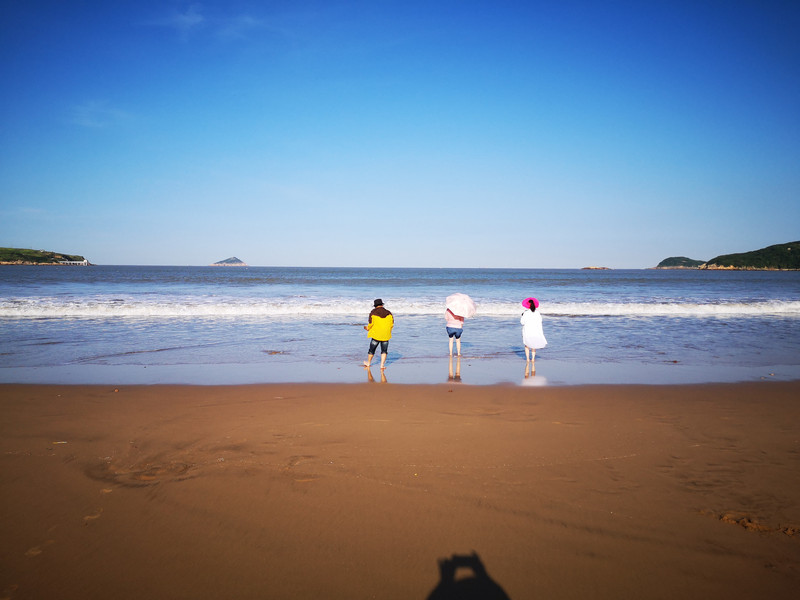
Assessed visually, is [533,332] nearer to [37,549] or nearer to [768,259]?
[37,549]

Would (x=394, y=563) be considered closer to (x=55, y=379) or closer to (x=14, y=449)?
(x=14, y=449)

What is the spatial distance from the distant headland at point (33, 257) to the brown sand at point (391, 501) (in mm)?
160516

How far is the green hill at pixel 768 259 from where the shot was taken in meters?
129

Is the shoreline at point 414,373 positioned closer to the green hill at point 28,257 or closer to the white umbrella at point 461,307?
the white umbrella at point 461,307

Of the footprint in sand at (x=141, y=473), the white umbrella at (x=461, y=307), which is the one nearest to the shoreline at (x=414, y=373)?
the white umbrella at (x=461, y=307)

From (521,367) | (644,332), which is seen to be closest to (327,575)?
(521,367)

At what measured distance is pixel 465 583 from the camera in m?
3.04

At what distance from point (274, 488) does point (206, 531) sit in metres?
0.76

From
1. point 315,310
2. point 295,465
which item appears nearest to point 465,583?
point 295,465

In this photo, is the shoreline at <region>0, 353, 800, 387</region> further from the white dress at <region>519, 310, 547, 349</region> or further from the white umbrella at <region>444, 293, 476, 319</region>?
the white umbrella at <region>444, 293, 476, 319</region>

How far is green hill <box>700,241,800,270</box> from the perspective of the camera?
12945 centimetres

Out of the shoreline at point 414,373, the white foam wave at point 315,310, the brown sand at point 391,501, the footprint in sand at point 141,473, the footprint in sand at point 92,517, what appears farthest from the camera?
the white foam wave at point 315,310

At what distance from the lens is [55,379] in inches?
346

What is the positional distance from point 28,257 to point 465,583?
554 ft
